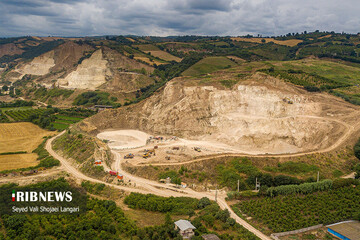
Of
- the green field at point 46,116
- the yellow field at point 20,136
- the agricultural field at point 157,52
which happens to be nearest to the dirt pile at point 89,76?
the agricultural field at point 157,52

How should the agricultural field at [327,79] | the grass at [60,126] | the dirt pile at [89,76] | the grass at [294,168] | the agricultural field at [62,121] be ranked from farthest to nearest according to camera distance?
the dirt pile at [89,76]
the agricultural field at [62,121]
the grass at [60,126]
the agricultural field at [327,79]
the grass at [294,168]

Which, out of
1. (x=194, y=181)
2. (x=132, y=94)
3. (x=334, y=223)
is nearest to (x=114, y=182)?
(x=194, y=181)

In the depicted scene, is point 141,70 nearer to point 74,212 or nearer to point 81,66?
point 81,66

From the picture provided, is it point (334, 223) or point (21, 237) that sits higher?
point (21, 237)

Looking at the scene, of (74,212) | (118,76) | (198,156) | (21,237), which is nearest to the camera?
(21,237)

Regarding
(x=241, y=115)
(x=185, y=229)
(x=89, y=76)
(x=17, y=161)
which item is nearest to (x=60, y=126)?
(x=17, y=161)

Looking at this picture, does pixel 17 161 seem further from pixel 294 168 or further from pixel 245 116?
pixel 294 168

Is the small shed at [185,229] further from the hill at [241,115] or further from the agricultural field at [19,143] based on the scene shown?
the agricultural field at [19,143]
